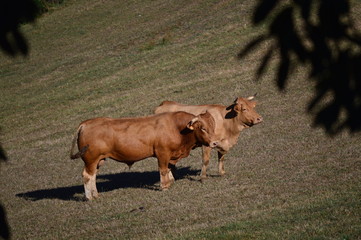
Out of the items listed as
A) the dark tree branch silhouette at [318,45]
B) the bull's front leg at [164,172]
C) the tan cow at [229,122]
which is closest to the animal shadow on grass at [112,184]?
the bull's front leg at [164,172]

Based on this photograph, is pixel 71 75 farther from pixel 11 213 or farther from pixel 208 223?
pixel 208 223

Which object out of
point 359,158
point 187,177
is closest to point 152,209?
point 187,177

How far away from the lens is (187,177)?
558 inches

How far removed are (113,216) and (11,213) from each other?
2.98 metres

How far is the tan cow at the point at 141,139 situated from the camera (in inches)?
500

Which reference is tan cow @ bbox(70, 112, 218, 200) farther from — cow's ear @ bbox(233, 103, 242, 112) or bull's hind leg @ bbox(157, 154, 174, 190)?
cow's ear @ bbox(233, 103, 242, 112)

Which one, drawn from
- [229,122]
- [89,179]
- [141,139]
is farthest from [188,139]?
[89,179]

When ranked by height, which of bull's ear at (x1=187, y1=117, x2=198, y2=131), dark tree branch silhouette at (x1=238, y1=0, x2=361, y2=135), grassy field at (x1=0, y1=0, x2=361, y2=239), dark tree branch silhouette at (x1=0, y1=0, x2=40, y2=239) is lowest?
grassy field at (x1=0, y1=0, x2=361, y2=239)

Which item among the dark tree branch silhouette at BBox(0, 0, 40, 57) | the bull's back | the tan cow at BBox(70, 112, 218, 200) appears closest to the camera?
the dark tree branch silhouette at BBox(0, 0, 40, 57)

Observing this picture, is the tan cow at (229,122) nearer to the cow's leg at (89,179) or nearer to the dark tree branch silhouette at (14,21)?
the cow's leg at (89,179)

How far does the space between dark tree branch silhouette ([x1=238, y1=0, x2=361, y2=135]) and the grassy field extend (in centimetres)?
16

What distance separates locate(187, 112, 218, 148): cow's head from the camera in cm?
1288

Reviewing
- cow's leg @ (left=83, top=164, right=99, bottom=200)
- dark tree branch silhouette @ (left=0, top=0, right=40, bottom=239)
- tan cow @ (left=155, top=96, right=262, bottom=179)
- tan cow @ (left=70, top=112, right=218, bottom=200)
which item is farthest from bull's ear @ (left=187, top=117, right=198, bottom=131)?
dark tree branch silhouette @ (left=0, top=0, right=40, bottom=239)

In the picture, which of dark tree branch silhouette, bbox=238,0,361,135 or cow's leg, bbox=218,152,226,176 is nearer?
dark tree branch silhouette, bbox=238,0,361,135
